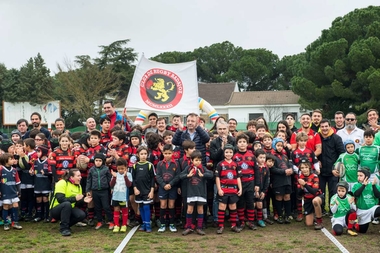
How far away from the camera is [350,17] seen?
3197 cm

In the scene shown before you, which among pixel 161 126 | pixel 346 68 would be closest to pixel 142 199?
pixel 161 126

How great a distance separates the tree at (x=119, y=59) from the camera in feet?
149

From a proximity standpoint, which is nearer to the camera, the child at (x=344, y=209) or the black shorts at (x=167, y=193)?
the child at (x=344, y=209)

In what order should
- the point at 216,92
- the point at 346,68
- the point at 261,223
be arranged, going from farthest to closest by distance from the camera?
the point at 216,92 → the point at 346,68 → the point at 261,223

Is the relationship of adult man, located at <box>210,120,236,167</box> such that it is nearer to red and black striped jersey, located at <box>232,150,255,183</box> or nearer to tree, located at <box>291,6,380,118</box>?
red and black striped jersey, located at <box>232,150,255,183</box>

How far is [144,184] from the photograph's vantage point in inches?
284

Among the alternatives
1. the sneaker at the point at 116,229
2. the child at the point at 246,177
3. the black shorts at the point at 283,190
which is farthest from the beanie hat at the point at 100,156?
the black shorts at the point at 283,190

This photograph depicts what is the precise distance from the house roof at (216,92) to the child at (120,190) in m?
42.1

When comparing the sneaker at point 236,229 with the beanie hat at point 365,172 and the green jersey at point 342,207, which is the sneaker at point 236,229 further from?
the beanie hat at point 365,172

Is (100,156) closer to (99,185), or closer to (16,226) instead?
(99,185)

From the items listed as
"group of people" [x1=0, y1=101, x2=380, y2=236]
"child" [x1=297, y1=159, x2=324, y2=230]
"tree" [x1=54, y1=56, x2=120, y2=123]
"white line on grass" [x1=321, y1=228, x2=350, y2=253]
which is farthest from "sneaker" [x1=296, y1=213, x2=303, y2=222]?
"tree" [x1=54, y1=56, x2=120, y2=123]

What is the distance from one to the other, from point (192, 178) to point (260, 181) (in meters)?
1.27

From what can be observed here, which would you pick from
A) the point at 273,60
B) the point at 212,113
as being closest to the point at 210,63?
the point at 273,60

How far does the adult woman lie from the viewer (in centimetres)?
714
